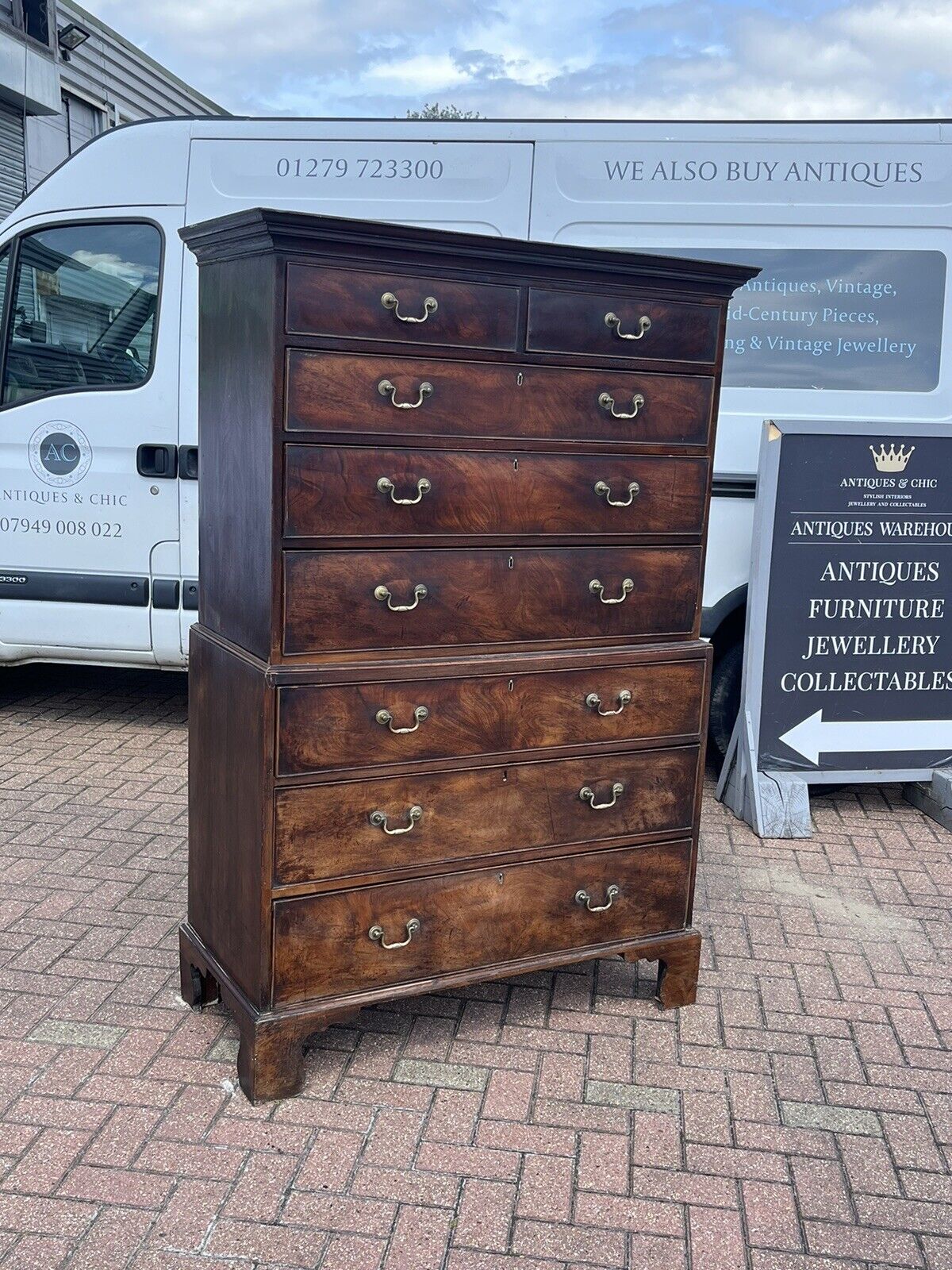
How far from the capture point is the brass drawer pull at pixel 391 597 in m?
2.70

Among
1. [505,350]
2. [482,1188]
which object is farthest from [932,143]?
[482,1188]

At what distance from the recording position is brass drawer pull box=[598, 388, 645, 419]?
2.90 meters

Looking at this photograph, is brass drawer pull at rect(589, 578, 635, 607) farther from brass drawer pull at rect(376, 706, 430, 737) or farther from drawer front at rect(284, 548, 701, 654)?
brass drawer pull at rect(376, 706, 430, 737)

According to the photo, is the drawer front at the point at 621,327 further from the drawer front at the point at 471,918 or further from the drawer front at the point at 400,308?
the drawer front at the point at 471,918

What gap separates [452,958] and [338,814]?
538 mm

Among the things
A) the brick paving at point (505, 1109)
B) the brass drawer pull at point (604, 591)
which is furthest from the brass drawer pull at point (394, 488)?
the brick paving at point (505, 1109)

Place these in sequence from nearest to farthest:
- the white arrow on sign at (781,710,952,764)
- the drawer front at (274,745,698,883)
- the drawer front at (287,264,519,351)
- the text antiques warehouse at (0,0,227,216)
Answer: the drawer front at (287,264,519,351) → the drawer front at (274,745,698,883) → the white arrow on sign at (781,710,952,764) → the text antiques warehouse at (0,0,227,216)

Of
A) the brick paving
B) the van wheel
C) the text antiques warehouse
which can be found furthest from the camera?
the text antiques warehouse

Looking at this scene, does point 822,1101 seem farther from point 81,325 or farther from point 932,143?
point 81,325

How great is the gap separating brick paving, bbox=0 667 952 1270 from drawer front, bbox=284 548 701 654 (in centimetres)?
111

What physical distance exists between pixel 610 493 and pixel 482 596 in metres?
0.44

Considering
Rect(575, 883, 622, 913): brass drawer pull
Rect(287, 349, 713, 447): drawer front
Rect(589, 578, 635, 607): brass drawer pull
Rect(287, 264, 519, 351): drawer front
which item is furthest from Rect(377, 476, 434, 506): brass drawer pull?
Rect(575, 883, 622, 913): brass drawer pull

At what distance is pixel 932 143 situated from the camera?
462 cm

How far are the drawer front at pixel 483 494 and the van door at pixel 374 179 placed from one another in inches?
90.1
